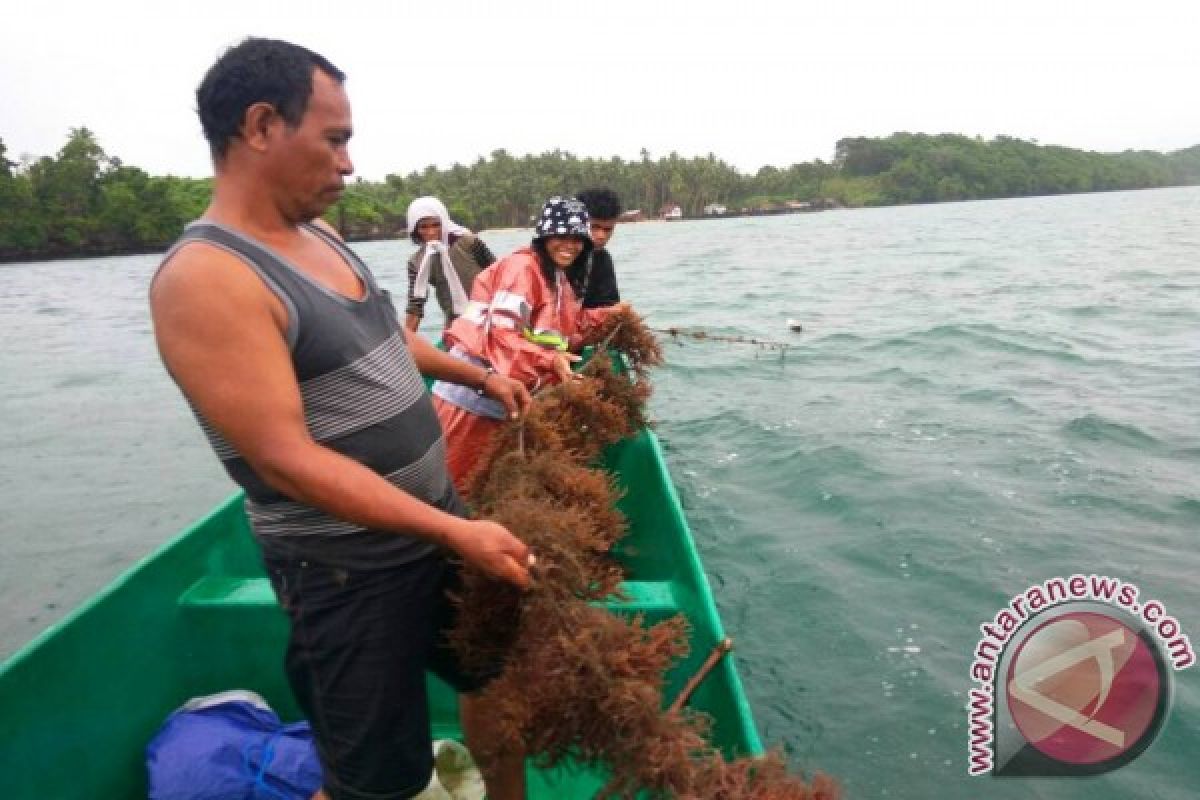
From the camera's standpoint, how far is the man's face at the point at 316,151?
141 cm

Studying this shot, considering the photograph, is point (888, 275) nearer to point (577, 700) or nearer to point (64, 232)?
point (577, 700)

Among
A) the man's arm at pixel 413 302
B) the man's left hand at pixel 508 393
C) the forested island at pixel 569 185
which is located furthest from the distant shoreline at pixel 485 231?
the man's left hand at pixel 508 393

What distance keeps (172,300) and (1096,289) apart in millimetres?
20891

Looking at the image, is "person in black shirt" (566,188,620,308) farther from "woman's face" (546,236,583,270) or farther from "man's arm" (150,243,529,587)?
"man's arm" (150,243,529,587)

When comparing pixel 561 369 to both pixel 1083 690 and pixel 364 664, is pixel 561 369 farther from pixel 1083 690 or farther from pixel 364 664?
pixel 1083 690

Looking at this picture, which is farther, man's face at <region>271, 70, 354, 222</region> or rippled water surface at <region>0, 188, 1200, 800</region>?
rippled water surface at <region>0, 188, 1200, 800</region>

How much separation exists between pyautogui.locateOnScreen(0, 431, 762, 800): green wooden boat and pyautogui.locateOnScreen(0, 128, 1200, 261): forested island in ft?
171

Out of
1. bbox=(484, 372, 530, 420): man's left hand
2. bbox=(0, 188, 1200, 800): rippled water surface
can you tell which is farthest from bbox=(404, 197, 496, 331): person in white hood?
bbox=(484, 372, 530, 420): man's left hand

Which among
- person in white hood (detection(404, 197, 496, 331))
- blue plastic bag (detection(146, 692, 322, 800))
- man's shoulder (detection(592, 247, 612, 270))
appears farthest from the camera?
person in white hood (detection(404, 197, 496, 331))

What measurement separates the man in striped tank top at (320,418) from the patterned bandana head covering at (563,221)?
2098 millimetres

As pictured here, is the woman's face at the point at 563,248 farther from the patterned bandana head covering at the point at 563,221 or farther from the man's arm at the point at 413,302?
the man's arm at the point at 413,302

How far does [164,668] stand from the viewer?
267cm

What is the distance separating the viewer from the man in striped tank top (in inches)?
50.9

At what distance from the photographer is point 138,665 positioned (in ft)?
8.40
